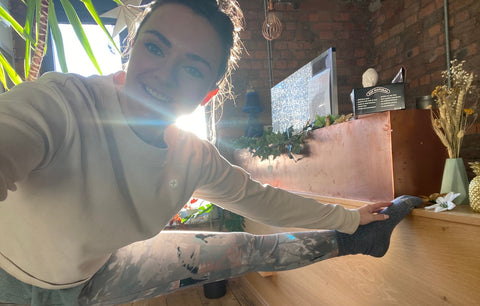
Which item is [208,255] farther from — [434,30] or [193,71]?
[434,30]

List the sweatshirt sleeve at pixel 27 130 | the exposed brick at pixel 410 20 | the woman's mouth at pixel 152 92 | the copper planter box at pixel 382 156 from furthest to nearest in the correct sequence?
the exposed brick at pixel 410 20 → the copper planter box at pixel 382 156 → the woman's mouth at pixel 152 92 → the sweatshirt sleeve at pixel 27 130

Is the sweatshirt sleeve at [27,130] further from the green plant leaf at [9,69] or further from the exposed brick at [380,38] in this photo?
the exposed brick at [380,38]

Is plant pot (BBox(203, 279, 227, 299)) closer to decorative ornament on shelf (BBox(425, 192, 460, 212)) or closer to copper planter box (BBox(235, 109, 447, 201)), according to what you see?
copper planter box (BBox(235, 109, 447, 201))

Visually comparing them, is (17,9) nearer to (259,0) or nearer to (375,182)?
(259,0)

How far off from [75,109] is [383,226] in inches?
39.5

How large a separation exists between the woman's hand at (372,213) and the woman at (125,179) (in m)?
0.04

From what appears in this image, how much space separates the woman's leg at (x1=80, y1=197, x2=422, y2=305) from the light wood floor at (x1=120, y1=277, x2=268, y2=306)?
1623 millimetres

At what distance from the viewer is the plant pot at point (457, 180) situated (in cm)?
101

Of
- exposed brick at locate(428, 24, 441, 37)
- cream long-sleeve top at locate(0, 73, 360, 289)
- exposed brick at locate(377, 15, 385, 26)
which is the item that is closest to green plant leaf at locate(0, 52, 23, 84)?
cream long-sleeve top at locate(0, 73, 360, 289)

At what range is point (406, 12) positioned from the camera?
10.4ft

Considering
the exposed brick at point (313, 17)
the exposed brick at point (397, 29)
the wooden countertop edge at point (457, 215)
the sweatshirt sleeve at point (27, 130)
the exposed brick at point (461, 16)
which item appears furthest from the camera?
the exposed brick at point (313, 17)

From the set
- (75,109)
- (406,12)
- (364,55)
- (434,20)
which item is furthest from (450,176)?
(364,55)

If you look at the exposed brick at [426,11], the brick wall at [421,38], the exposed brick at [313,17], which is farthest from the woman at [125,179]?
the exposed brick at [313,17]

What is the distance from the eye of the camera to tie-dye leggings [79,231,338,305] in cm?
86
